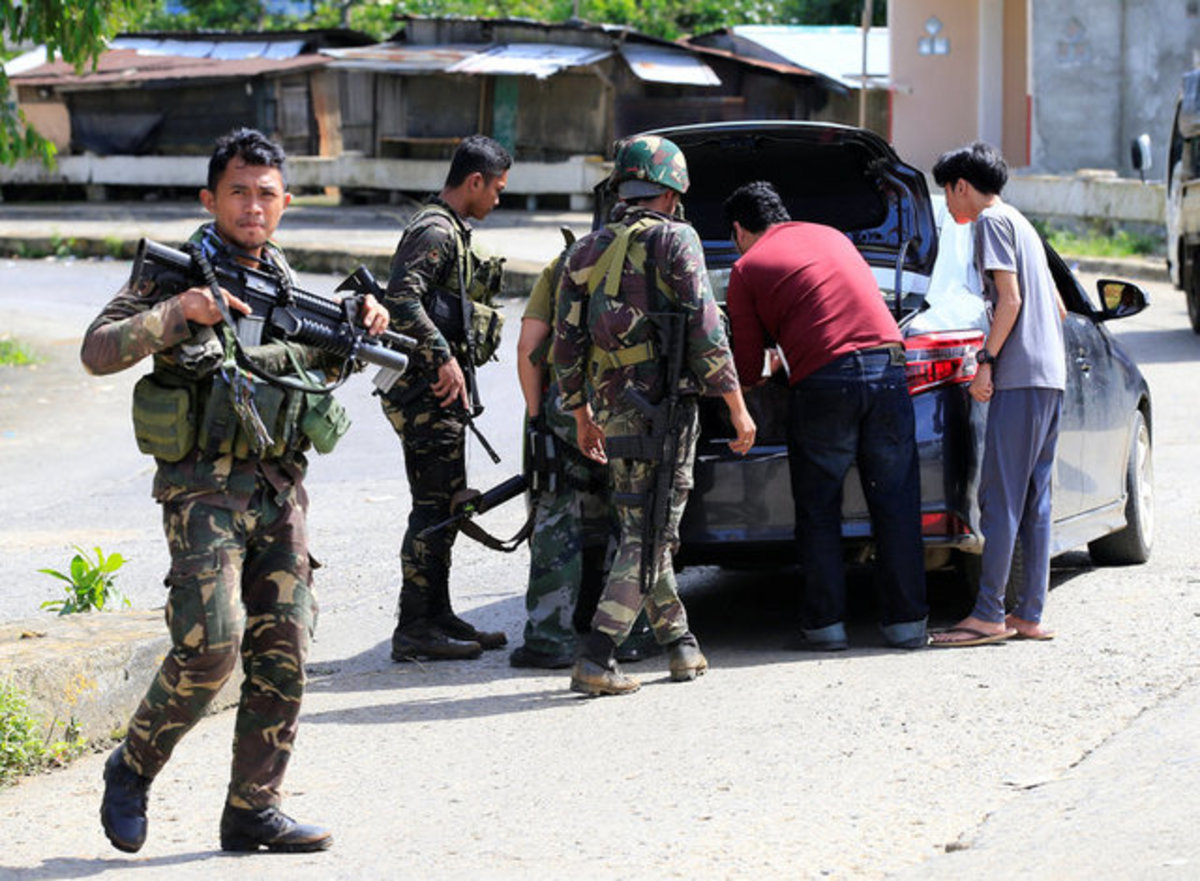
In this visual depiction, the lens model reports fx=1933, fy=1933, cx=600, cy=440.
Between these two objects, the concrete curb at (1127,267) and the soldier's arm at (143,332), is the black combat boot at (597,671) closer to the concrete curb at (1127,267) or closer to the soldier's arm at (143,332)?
the soldier's arm at (143,332)

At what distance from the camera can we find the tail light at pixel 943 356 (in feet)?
22.2

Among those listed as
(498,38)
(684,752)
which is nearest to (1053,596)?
(684,752)

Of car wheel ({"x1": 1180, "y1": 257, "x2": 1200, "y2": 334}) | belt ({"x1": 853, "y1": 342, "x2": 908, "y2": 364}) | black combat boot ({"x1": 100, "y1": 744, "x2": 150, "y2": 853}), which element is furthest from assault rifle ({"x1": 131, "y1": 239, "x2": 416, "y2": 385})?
car wheel ({"x1": 1180, "y1": 257, "x2": 1200, "y2": 334})

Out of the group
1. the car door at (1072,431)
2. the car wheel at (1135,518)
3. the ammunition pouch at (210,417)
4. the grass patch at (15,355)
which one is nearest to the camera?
the ammunition pouch at (210,417)

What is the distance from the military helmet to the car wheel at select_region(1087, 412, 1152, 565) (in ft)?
8.68

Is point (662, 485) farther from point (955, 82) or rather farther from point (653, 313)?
point (955, 82)

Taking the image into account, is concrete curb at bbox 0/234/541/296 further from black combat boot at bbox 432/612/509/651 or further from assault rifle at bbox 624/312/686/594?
assault rifle at bbox 624/312/686/594

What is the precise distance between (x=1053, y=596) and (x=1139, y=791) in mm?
Result: 2836

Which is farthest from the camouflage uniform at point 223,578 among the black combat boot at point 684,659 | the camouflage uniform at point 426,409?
the camouflage uniform at point 426,409

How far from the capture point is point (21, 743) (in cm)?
559

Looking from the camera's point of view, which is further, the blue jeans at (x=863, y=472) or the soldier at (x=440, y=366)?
the soldier at (x=440, y=366)

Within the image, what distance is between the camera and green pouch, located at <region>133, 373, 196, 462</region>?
4613 mm

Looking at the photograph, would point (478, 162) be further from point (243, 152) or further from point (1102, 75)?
point (1102, 75)

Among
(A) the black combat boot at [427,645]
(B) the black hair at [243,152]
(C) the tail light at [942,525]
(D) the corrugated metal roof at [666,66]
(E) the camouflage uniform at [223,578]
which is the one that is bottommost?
(A) the black combat boot at [427,645]
